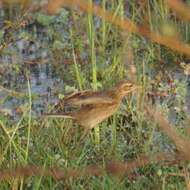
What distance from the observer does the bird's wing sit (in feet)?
10.2

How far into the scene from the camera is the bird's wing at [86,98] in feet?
10.2

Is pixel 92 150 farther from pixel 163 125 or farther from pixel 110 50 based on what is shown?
pixel 163 125

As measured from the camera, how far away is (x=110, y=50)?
472 cm

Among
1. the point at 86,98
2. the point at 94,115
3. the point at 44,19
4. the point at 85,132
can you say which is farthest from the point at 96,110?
the point at 44,19

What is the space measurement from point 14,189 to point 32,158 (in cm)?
46

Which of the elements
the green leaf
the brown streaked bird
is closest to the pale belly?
the brown streaked bird

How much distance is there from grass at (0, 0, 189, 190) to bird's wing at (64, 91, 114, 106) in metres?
0.18

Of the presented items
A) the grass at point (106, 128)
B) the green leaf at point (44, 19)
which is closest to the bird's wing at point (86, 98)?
the grass at point (106, 128)

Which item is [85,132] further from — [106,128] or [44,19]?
[44,19]

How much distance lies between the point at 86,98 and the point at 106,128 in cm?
63

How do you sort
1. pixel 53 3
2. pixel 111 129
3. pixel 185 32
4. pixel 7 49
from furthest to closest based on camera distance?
1. pixel 7 49
2. pixel 185 32
3. pixel 111 129
4. pixel 53 3

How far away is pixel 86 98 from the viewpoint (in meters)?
3.15

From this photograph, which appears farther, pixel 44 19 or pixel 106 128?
pixel 44 19

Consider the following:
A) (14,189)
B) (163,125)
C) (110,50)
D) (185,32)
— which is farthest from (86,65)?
(163,125)
